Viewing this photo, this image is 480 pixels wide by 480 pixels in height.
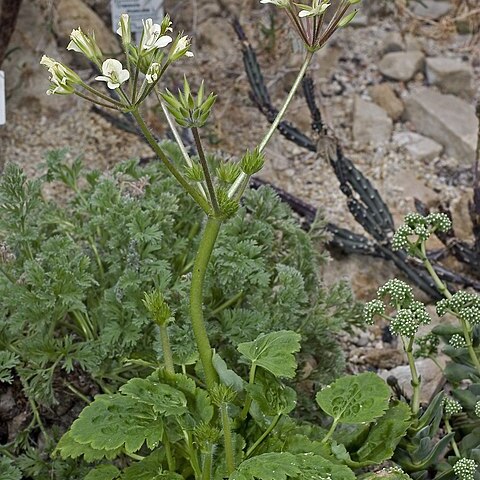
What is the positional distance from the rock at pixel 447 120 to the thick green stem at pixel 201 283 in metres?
2.29

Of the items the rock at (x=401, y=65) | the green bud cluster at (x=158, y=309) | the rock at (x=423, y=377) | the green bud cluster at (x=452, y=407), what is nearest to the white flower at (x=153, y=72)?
the green bud cluster at (x=158, y=309)

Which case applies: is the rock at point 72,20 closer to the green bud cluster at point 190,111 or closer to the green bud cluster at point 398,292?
the green bud cluster at point 398,292

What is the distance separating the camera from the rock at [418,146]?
358 centimetres

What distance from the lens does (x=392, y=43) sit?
4.00m

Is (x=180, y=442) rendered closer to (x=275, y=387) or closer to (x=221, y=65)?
(x=275, y=387)

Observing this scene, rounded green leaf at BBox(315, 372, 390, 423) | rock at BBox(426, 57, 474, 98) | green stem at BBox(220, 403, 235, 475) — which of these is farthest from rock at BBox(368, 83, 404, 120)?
green stem at BBox(220, 403, 235, 475)

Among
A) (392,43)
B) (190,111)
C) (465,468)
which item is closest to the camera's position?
(190,111)

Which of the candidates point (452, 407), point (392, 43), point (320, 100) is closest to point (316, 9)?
point (452, 407)

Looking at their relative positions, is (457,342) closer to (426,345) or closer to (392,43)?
(426,345)

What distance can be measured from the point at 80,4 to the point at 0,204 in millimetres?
1912

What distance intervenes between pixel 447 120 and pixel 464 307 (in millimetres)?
1971

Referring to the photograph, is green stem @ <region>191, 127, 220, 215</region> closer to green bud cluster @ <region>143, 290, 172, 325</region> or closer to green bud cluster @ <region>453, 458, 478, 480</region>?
green bud cluster @ <region>143, 290, 172, 325</region>

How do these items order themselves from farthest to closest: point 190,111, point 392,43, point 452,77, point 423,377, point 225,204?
point 392,43 < point 452,77 < point 423,377 < point 225,204 < point 190,111

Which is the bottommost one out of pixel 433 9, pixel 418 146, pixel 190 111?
pixel 418 146
